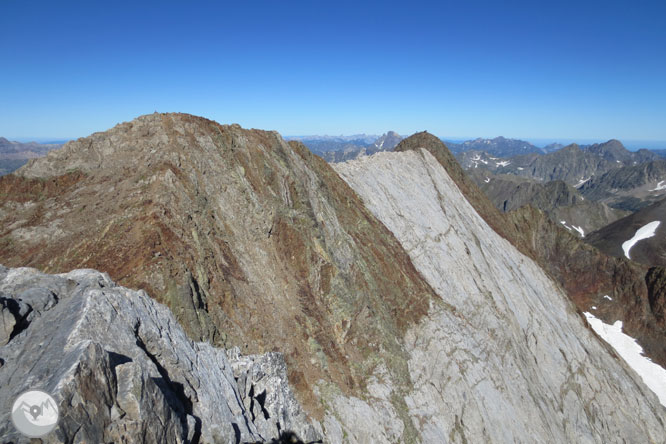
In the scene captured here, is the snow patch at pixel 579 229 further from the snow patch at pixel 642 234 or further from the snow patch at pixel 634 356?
the snow patch at pixel 634 356

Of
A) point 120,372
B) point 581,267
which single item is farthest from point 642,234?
A: point 120,372

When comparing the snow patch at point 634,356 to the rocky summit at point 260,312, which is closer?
the rocky summit at point 260,312

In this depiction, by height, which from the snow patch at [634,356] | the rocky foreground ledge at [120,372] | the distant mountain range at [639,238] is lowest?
the snow patch at [634,356]

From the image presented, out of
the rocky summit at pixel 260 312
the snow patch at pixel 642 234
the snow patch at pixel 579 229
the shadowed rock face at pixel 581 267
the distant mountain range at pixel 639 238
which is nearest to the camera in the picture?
the rocky summit at pixel 260 312

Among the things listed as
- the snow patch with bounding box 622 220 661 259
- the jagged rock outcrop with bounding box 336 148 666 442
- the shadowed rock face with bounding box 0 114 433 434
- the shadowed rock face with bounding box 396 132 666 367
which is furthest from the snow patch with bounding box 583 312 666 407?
the snow patch with bounding box 622 220 661 259

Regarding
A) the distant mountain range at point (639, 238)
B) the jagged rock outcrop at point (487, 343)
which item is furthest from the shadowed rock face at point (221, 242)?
the distant mountain range at point (639, 238)

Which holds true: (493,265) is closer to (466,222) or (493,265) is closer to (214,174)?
(466,222)

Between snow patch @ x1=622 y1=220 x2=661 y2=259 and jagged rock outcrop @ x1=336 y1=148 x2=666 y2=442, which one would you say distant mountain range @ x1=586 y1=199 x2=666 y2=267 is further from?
jagged rock outcrop @ x1=336 y1=148 x2=666 y2=442
